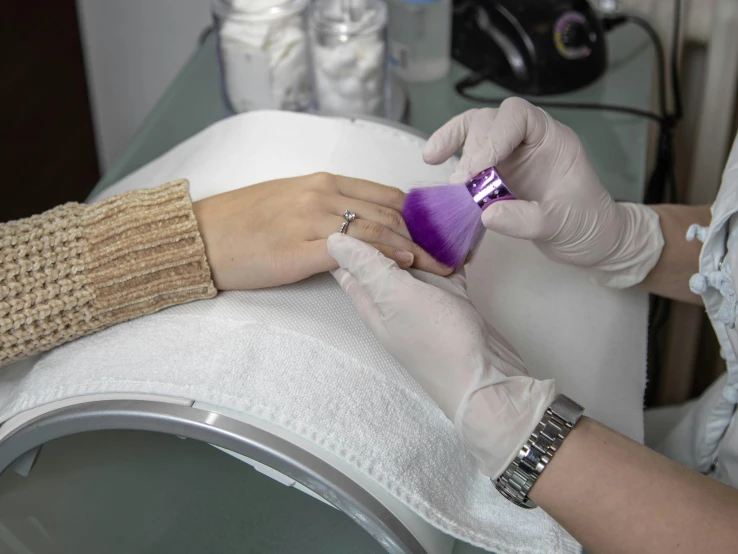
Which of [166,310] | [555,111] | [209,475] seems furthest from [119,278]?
[555,111]

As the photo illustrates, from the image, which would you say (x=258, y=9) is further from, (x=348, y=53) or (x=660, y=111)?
(x=660, y=111)

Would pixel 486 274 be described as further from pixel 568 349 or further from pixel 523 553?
pixel 523 553

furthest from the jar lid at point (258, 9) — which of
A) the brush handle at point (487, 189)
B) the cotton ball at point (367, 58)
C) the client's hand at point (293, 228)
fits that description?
the brush handle at point (487, 189)

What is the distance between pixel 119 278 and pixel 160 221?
0.07 meters

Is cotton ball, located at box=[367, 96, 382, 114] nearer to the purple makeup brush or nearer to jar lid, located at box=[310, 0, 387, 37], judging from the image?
jar lid, located at box=[310, 0, 387, 37]

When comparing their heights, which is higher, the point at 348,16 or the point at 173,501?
the point at 348,16

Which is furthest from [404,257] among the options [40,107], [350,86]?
[40,107]

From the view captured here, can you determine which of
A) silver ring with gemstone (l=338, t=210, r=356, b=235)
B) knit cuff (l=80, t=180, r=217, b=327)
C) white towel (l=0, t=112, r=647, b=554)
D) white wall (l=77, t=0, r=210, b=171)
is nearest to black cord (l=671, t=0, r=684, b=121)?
white towel (l=0, t=112, r=647, b=554)

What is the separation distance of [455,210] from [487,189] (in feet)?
0.12

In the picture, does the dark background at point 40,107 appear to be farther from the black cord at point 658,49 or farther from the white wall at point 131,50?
the black cord at point 658,49

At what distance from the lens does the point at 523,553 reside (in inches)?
22.8

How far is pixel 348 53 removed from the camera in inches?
37.2

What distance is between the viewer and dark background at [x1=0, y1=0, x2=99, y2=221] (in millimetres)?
1524

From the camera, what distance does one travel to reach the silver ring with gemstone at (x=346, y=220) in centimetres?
65
